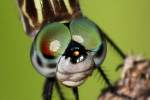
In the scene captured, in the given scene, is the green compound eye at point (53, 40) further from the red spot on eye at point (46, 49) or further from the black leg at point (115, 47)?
the black leg at point (115, 47)

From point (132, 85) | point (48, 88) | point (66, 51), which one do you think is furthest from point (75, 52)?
point (132, 85)

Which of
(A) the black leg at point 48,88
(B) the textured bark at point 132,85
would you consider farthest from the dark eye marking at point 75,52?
(B) the textured bark at point 132,85

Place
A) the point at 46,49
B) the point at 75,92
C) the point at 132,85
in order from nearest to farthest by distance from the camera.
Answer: the point at 132,85
the point at 46,49
the point at 75,92

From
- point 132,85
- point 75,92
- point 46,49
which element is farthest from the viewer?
point 75,92

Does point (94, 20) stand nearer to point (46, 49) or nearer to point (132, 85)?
point (46, 49)

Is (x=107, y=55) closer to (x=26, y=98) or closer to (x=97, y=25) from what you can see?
(x=97, y=25)

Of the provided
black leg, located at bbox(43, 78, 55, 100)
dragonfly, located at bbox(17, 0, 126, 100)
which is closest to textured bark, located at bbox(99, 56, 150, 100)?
dragonfly, located at bbox(17, 0, 126, 100)

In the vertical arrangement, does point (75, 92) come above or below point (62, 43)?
below
